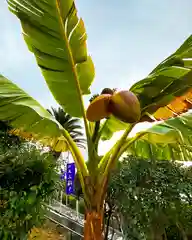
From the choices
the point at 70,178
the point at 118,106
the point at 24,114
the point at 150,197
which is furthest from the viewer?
the point at 70,178

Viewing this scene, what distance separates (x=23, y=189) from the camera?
3930mm

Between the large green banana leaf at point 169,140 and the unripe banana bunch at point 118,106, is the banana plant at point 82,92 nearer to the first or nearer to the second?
the large green banana leaf at point 169,140

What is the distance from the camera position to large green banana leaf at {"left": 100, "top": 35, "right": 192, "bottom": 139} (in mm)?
3153

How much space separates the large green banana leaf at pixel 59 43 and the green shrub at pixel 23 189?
3.02 ft

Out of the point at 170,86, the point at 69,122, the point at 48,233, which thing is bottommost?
the point at 69,122

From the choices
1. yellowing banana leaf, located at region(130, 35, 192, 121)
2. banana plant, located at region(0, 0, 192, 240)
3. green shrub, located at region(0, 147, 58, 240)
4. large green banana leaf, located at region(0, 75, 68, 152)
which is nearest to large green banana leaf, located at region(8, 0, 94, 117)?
banana plant, located at region(0, 0, 192, 240)

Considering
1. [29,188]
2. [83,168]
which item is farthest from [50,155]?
[83,168]

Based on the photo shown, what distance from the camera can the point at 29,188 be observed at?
394cm

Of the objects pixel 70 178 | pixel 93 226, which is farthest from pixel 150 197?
pixel 93 226

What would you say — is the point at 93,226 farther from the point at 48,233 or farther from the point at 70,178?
the point at 70,178

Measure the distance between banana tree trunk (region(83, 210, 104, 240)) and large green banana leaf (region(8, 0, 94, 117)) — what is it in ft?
4.32

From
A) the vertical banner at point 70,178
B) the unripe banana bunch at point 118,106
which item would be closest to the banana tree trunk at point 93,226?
the unripe banana bunch at point 118,106

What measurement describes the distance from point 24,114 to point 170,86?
178 centimetres

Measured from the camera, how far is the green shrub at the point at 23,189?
3611mm
